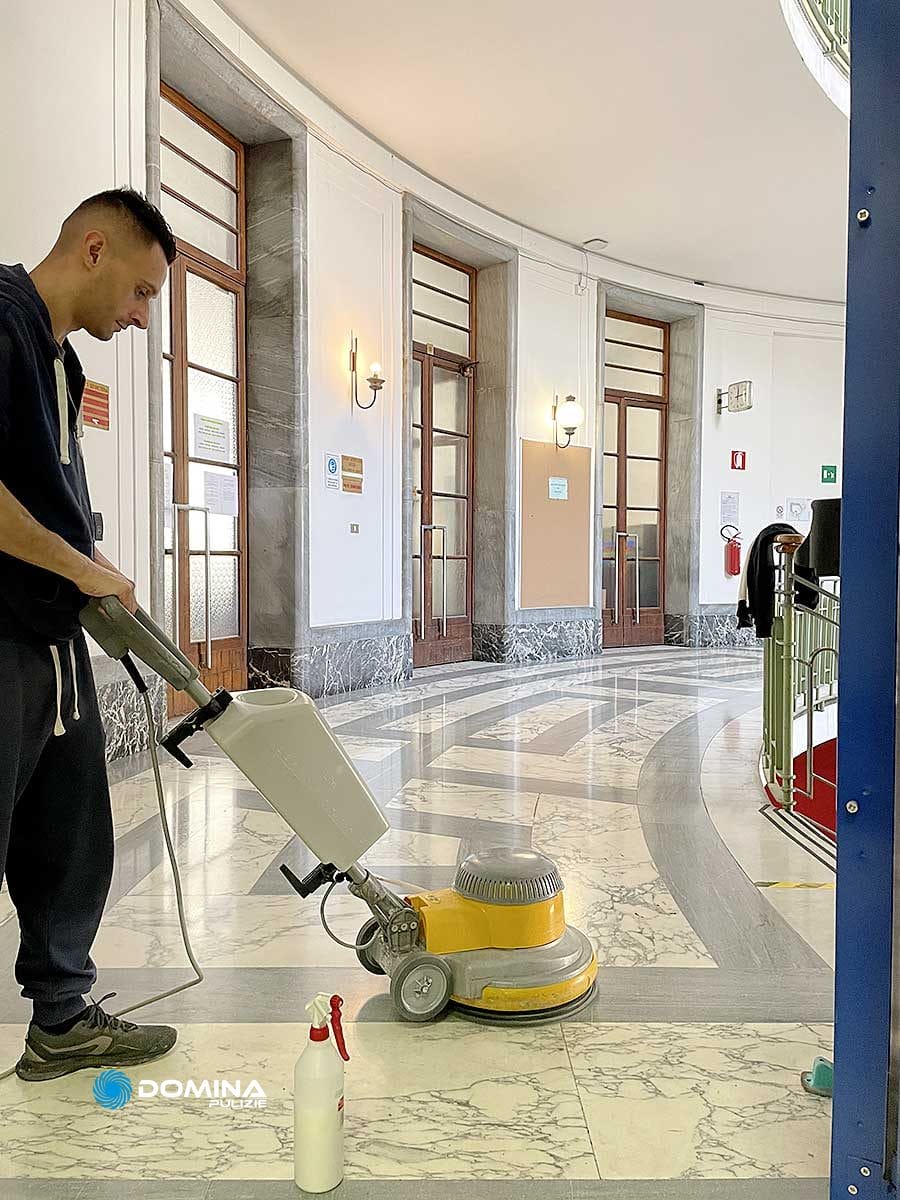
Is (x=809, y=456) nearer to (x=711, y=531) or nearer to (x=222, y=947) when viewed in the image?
(x=711, y=531)

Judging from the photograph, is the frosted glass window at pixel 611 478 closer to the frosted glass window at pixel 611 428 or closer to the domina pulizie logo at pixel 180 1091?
the frosted glass window at pixel 611 428

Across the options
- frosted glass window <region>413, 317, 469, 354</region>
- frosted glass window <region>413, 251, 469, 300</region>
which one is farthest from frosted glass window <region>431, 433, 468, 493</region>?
frosted glass window <region>413, 251, 469, 300</region>

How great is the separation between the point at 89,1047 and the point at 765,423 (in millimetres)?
10696

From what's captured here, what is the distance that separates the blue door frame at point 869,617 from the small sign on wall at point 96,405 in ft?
11.3

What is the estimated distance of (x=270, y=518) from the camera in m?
6.06

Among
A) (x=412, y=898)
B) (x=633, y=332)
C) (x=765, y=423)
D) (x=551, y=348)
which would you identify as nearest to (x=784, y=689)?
(x=412, y=898)

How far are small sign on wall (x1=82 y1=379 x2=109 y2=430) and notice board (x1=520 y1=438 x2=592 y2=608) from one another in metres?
5.08

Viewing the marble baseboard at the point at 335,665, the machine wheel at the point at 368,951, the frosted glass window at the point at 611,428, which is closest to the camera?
the machine wheel at the point at 368,951

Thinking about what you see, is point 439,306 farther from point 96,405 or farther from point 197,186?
point 96,405

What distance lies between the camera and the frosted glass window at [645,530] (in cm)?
1046

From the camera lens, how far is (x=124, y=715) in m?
A: 4.29

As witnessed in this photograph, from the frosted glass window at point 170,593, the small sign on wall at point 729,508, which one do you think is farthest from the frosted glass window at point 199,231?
the small sign on wall at point 729,508

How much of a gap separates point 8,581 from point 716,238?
893 cm

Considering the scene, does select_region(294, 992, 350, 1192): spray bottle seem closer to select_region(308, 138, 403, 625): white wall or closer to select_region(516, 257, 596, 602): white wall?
select_region(308, 138, 403, 625): white wall
